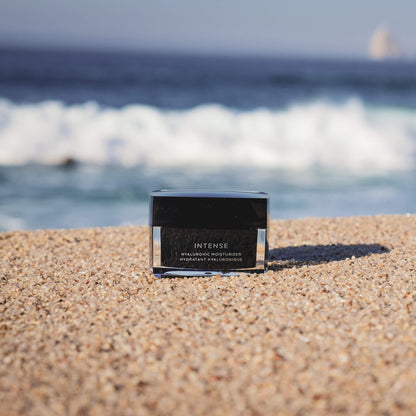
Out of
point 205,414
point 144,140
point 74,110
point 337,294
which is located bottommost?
point 205,414

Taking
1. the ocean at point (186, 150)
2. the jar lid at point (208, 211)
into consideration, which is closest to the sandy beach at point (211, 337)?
the jar lid at point (208, 211)

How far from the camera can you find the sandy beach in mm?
1735

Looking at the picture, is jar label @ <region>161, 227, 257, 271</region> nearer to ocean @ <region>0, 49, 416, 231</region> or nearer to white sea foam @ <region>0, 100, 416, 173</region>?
ocean @ <region>0, 49, 416, 231</region>

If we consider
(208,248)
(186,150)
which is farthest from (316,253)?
(186,150)

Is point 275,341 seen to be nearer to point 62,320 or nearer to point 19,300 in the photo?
point 62,320

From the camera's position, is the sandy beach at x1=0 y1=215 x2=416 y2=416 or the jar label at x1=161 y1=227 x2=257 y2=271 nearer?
the sandy beach at x1=0 y1=215 x2=416 y2=416

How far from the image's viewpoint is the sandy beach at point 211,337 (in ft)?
5.69

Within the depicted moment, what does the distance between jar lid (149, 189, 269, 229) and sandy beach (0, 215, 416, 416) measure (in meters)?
0.31

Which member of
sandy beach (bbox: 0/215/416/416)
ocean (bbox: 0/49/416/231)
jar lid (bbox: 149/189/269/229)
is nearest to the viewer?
sandy beach (bbox: 0/215/416/416)

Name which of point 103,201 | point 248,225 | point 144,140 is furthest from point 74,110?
point 248,225

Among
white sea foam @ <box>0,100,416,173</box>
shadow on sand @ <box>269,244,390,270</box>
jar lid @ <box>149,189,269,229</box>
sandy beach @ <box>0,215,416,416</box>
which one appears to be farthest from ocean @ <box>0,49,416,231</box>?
jar lid @ <box>149,189,269,229</box>

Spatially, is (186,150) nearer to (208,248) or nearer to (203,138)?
(203,138)

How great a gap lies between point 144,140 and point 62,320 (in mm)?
8798

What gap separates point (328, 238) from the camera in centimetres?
404
